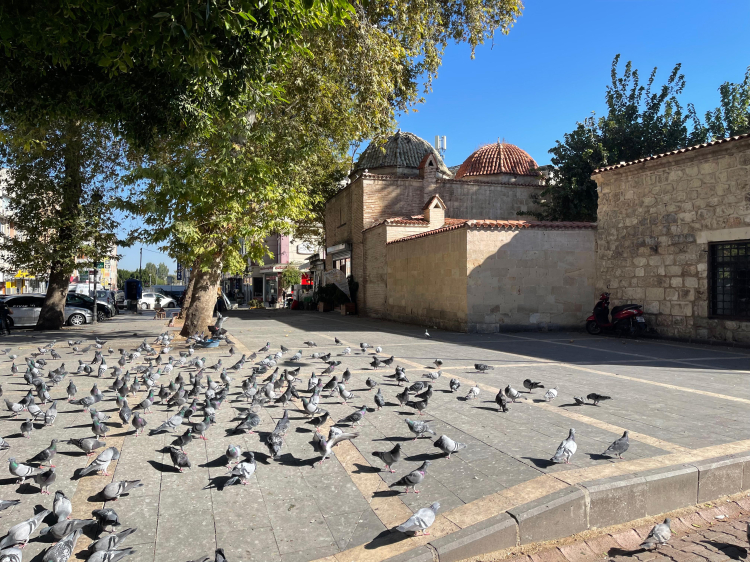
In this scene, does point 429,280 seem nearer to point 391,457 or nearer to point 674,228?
point 674,228

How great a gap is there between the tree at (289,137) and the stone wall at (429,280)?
4.48 metres

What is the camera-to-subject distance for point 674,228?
1416 centimetres

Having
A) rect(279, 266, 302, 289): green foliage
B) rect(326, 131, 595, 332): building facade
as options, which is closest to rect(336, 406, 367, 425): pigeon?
rect(326, 131, 595, 332): building facade

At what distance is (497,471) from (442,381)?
4.01 m

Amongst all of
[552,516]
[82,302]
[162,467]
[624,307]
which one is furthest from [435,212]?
[552,516]

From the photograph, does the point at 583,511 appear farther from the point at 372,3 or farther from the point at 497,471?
the point at 372,3

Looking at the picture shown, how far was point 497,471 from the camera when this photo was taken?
14.7ft

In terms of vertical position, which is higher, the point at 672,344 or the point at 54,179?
the point at 54,179

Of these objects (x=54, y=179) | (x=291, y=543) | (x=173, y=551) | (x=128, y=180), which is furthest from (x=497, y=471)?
(x=54, y=179)

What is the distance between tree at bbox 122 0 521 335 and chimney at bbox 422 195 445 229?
451cm

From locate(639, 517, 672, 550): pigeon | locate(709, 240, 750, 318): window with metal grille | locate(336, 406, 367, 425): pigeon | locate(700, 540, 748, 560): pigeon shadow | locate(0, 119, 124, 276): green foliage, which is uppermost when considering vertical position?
locate(0, 119, 124, 276): green foliage

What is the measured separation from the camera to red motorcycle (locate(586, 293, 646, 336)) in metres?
14.8

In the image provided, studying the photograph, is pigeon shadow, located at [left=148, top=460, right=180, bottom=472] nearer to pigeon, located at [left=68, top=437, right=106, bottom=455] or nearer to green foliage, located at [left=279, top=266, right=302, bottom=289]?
pigeon, located at [left=68, top=437, right=106, bottom=455]

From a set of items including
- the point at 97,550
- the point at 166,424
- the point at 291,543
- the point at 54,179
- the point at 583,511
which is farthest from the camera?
the point at 54,179
